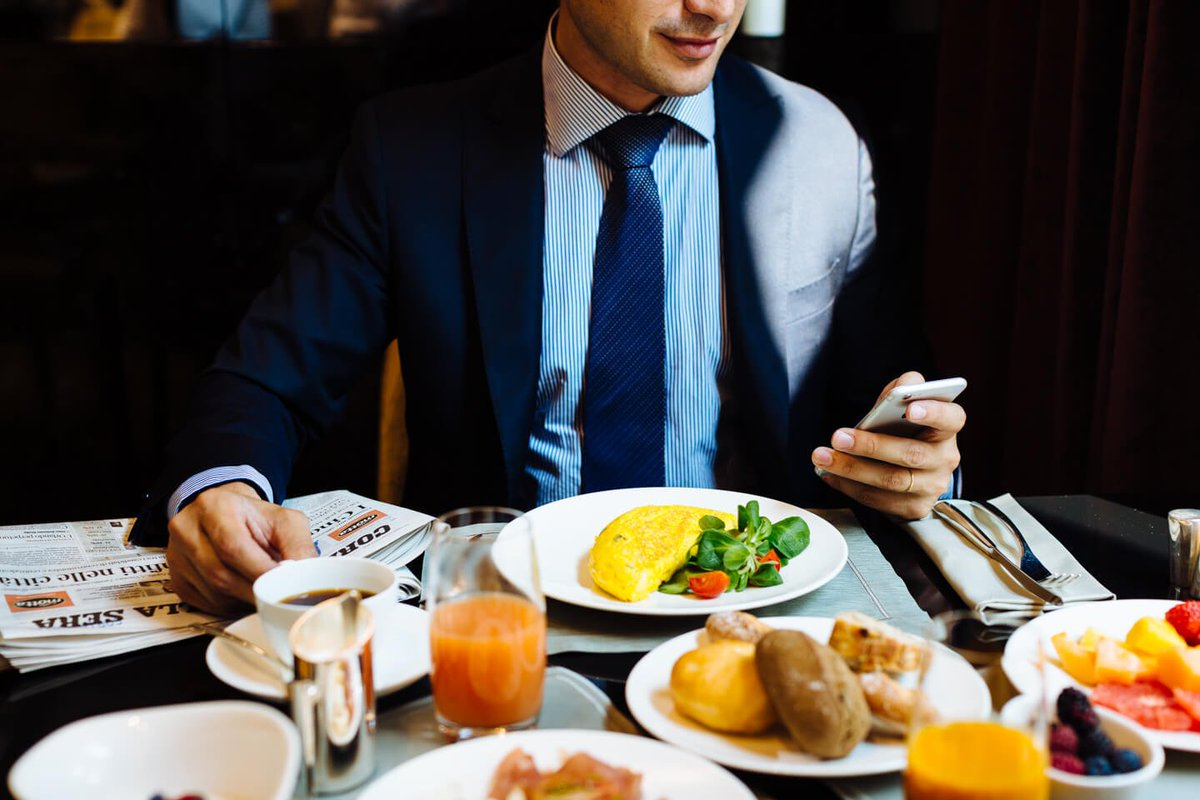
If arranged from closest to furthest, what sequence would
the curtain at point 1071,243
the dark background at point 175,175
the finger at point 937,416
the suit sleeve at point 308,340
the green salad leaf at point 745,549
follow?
the green salad leaf at point 745,549 < the finger at point 937,416 < the suit sleeve at point 308,340 < the curtain at point 1071,243 < the dark background at point 175,175

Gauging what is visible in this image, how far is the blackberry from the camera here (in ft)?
2.58

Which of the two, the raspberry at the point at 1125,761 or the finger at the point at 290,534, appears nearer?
the raspberry at the point at 1125,761

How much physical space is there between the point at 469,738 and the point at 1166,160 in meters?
1.62

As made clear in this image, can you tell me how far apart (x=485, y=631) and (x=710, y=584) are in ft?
1.13

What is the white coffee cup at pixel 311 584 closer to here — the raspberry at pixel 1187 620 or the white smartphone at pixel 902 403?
the white smartphone at pixel 902 403

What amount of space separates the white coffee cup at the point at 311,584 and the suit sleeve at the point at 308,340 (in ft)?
1.23

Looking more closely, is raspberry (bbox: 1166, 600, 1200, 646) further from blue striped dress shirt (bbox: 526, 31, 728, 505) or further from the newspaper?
blue striped dress shirt (bbox: 526, 31, 728, 505)

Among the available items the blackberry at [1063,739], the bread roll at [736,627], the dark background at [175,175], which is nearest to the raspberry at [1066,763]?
the blackberry at [1063,739]

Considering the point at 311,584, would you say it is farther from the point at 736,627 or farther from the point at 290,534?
the point at 736,627

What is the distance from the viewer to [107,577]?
1.23 meters

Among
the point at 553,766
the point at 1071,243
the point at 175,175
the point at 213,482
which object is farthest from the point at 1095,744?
the point at 175,175

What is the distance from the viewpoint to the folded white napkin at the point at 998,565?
3.74 ft

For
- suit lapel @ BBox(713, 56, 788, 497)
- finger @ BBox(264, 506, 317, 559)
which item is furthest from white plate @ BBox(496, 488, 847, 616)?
suit lapel @ BBox(713, 56, 788, 497)

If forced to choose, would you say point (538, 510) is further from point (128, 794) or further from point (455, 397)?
point (128, 794)
